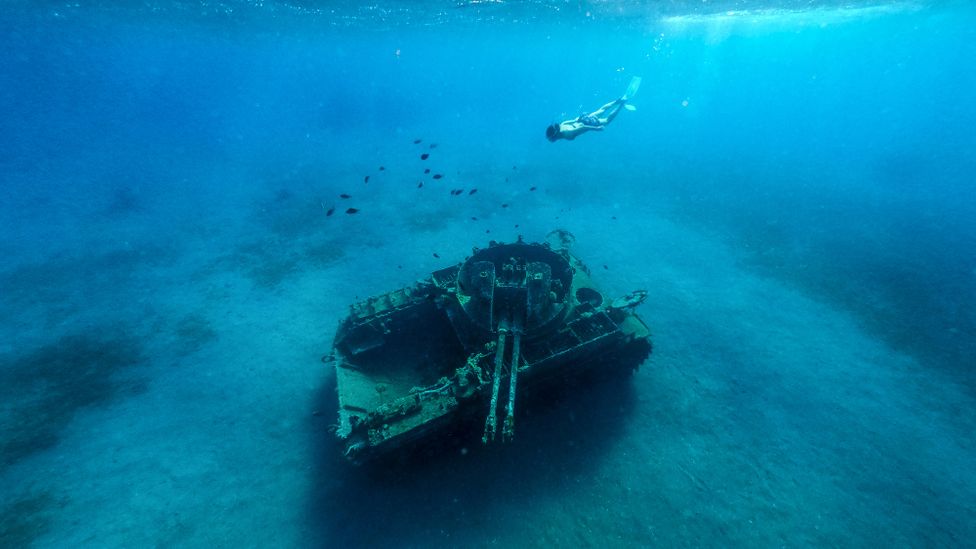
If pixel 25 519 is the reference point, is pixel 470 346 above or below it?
below

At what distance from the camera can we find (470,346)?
898 centimetres

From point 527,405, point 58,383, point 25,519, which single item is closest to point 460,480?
point 527,405

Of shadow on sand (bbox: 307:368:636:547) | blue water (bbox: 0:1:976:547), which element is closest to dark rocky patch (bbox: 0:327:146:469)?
blue water (bbox: 0:1:976:547)

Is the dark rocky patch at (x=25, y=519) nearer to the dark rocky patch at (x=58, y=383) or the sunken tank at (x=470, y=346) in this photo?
the dark rocky patch at (x=58, y=383)

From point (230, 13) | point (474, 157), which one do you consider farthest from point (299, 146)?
point (474, 157)

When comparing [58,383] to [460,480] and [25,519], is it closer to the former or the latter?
[25,519]

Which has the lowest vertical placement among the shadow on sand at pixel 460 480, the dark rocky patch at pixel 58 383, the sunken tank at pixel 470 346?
the shadow on sand at pixel 460 480

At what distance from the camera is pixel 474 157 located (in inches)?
1336

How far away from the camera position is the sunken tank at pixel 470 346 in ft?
24.6

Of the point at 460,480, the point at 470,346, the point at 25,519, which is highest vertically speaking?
the point at 25,519

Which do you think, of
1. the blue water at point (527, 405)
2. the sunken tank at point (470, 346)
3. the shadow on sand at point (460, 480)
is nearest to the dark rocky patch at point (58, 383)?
the blue water at point (527, 405)

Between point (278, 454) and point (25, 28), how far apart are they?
53.0 meters

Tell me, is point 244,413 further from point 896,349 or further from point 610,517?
point 896,349

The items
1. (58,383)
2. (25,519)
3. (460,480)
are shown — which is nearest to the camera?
(25,519)
